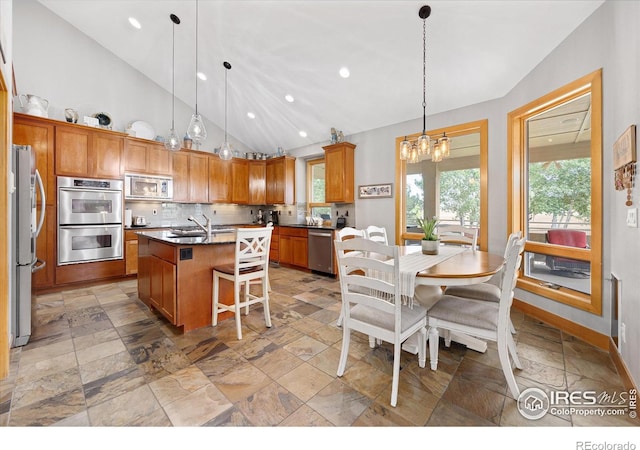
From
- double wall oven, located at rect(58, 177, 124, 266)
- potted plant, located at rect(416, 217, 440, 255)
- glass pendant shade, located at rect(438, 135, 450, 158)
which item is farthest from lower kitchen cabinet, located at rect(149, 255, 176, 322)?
glass pendant shade, located at rect(438, 135, 450, 158)

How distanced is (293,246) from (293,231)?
1.00 ft

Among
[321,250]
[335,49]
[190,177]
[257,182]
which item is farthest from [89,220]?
[335,49]

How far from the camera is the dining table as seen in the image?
64.4 inches

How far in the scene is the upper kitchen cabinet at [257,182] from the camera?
6215 mm

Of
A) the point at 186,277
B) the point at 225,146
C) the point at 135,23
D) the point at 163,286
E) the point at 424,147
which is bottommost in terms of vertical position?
the point at 163,286

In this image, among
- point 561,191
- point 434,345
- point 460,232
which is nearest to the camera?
point 434,345

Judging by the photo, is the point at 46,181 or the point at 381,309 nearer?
the point at 381,309

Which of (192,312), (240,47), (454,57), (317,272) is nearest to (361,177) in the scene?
(317,272)

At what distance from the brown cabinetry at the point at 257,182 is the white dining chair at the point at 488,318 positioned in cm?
507

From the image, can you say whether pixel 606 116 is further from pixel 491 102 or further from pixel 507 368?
pixel 507 368

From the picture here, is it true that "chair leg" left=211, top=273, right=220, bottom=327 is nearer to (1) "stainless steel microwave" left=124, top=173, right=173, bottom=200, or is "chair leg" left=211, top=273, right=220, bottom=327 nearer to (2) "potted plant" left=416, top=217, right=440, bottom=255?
(2) "potted plant" left=416, top=217, right=440, bottom=255

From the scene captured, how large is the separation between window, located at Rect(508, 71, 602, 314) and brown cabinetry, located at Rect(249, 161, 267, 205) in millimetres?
4846

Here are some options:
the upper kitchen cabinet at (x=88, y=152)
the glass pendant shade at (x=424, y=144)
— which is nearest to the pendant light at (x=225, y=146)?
the upper kitchen cabinet at (x=88, y=152)

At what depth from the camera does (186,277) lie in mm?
2449
